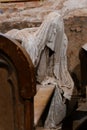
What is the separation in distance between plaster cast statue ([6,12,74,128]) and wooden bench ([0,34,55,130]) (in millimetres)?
2466

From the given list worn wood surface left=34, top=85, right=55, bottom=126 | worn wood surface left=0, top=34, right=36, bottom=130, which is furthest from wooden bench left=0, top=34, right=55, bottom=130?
worn wood surface left=34, top=85, right=55, bottom=126

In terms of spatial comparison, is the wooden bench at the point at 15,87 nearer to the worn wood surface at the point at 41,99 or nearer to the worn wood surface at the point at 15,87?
the worn wood surface at the point at 15,87

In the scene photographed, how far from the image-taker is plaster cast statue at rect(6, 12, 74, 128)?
4.32 meters

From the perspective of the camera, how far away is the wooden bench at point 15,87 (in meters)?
1.68

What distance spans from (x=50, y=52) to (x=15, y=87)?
2.81m

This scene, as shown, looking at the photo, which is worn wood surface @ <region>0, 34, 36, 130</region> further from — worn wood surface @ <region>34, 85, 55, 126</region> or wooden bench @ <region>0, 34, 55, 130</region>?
worn wood surface @ <region>34, 85, 55, 126</region>

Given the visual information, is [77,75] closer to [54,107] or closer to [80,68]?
[80,68]

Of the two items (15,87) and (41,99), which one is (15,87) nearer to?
(15,87)

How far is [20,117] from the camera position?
1.75 metres

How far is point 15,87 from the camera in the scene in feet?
5.74

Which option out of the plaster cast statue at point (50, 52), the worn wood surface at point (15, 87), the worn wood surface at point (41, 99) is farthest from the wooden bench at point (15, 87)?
the plaster cast statue at point (50, 52)

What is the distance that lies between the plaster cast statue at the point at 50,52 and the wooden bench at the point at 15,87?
2466 mm

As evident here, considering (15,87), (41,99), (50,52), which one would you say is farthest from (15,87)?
(50,52)

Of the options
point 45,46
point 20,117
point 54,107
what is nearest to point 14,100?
point 20,117
